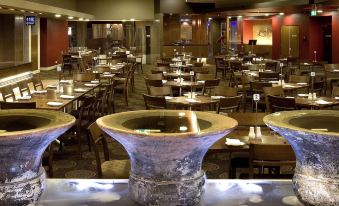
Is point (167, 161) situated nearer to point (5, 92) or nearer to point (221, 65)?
point (5, 92)

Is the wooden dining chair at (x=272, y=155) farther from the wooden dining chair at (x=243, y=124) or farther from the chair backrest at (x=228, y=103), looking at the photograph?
the chair backrest at (x=228, y=103)

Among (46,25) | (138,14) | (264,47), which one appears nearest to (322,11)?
(264,47)

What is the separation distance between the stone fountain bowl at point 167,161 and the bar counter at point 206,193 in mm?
139

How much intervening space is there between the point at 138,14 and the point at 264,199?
22937 mm

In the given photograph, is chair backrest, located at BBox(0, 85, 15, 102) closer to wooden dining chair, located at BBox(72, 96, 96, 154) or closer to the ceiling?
wooden dining chair, located at BBox(72, 96, 96, 154)

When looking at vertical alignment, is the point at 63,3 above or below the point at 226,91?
above

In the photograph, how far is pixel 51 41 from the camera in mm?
21141

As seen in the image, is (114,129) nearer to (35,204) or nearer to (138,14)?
(35,204)

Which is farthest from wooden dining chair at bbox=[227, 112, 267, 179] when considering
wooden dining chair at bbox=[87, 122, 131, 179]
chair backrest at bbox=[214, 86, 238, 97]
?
chair backrest at bbox=[214, 86, 238, 97]

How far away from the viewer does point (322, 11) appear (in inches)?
683

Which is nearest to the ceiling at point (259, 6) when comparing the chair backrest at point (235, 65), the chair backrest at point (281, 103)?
the chair backrest at point (235, 65)

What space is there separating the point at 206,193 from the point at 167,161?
30 cm

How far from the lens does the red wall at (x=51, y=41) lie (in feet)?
67.0

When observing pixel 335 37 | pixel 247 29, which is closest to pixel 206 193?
pixel 335 37
